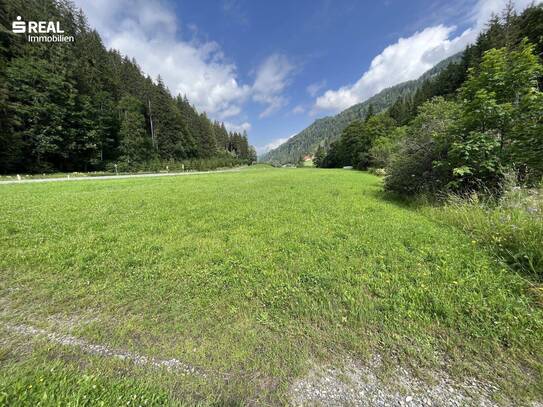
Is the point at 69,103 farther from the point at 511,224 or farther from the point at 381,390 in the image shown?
the point at 511,224

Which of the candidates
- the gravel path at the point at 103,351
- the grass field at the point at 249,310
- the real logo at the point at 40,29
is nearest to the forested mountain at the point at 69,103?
the real logo at the point at 40,29

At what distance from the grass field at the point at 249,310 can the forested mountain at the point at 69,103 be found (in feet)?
105

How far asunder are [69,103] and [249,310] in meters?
42.6

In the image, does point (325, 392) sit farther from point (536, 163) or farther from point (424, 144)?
point (424, 144)

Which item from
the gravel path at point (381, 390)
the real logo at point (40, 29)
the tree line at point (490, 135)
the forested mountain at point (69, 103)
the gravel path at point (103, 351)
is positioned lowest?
the gravel path at point (381, 390)

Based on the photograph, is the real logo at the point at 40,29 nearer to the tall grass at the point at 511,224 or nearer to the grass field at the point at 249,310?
the grass field at the point at 249,310

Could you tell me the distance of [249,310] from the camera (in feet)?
9.50

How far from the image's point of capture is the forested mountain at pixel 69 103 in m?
25.0

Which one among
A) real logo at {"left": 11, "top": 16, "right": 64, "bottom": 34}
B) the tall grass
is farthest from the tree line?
real logo at {"left": 11, "top": 16, "right": 64, "bottom": 34}

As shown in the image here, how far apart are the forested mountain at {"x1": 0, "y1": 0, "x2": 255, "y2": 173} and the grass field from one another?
32.1 m

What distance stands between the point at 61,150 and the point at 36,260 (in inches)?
1429

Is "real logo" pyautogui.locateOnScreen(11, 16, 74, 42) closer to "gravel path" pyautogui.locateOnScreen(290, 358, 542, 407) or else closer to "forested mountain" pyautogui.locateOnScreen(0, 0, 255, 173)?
"forested mountain" pyautogui.locateOnScreen(0, 0, 255, 173)

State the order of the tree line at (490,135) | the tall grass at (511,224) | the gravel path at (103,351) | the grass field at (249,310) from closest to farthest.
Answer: the grass field at (249,310)
the gravel path at (103,351)
the tall grass at (511,224)
the tree line at (490,135)

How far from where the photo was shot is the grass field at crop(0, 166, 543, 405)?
1.93m
